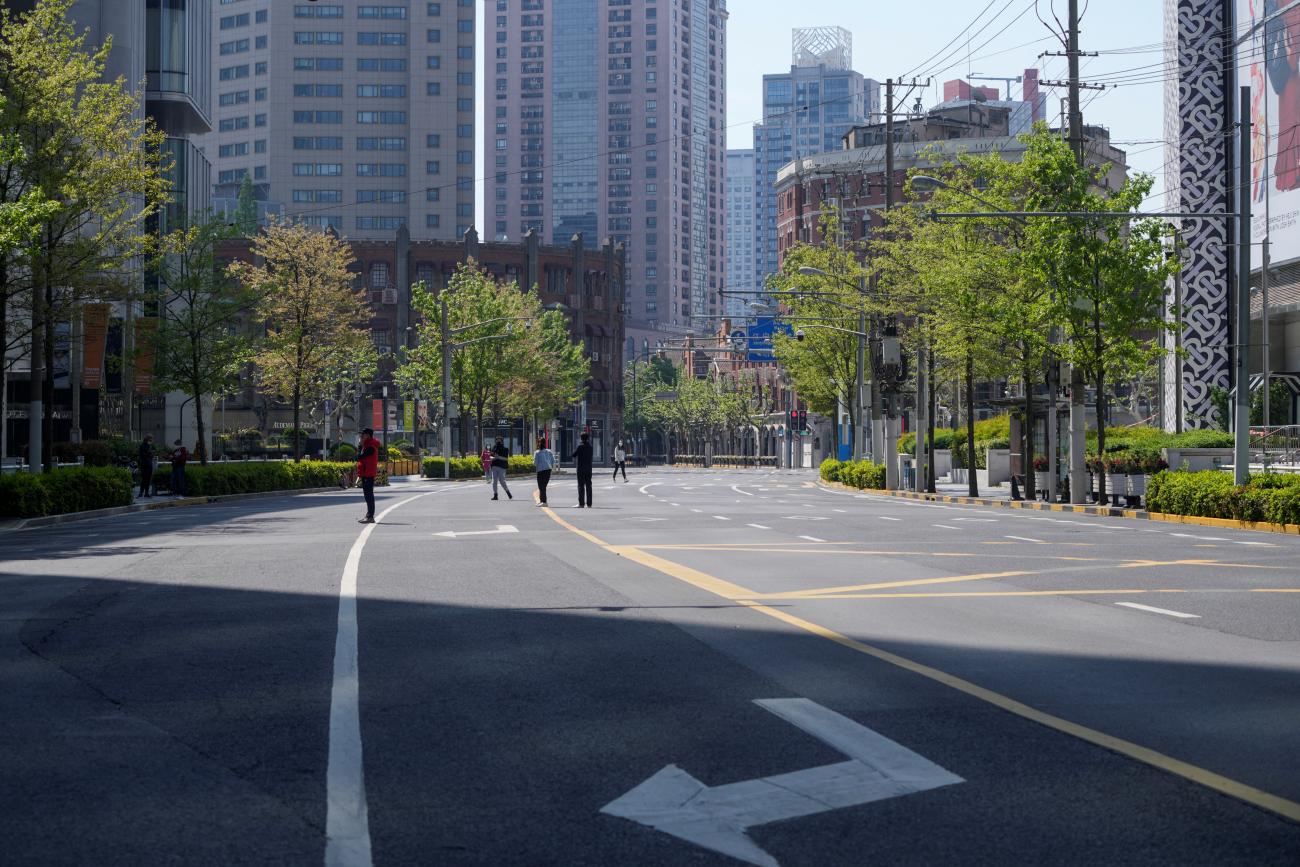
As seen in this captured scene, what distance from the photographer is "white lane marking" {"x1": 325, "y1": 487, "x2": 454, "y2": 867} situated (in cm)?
501

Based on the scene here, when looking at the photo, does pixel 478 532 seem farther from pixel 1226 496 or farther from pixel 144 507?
pixel 144 507

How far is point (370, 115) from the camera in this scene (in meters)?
150

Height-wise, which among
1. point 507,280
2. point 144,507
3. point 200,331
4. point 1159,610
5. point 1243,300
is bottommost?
point 144,507

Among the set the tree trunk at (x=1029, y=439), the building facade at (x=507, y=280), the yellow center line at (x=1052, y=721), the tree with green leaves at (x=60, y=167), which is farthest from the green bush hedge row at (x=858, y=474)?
the building facade at (x=507, y=280)

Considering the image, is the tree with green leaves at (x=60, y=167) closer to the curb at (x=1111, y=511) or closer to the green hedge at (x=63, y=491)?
the green hedge at (x=63, y=491)

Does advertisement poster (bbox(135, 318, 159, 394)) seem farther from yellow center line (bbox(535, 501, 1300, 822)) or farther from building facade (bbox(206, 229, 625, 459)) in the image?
building facade (bbox(206, 229, 625, 459))

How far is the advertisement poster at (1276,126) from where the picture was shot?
2557 inches

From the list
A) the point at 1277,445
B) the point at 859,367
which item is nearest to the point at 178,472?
the point at 859,367

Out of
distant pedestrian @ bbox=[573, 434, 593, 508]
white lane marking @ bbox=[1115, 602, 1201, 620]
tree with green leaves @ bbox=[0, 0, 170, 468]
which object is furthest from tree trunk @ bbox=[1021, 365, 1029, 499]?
white lane marking @ bbox=[1115, 602, 1201, 620]

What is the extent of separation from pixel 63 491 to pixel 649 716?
1106 inches

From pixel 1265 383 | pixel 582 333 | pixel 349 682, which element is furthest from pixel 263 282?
pixel 582 333

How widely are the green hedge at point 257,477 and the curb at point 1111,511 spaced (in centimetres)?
1939

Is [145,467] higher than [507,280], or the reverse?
[507,280]

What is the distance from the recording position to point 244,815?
18.0 ft
